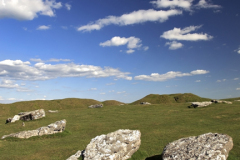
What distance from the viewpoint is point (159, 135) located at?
2441 centimetres

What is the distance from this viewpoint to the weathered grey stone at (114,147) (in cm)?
1382

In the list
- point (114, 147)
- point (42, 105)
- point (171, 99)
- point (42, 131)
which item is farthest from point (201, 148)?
point (171, 99)

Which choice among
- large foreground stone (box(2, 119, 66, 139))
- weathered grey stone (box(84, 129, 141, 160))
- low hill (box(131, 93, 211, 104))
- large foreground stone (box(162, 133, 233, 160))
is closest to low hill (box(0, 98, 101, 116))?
low hill (box(131, 93, 211, 104))

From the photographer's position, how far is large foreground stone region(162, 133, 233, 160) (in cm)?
1106

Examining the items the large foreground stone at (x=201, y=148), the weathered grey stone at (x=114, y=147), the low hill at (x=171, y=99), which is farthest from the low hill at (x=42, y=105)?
the large foreground stone at (x=201, y=148)

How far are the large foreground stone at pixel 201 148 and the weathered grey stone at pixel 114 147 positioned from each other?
331 cm

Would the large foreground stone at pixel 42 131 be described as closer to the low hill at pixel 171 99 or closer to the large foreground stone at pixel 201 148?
the large foreground stone at pixel 201 148

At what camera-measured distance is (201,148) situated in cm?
1175

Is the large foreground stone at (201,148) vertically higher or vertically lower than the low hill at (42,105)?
lower

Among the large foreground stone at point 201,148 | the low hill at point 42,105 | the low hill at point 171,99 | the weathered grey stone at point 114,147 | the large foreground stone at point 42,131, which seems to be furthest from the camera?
A: the low hill at point 171,99

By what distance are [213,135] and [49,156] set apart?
15378mm

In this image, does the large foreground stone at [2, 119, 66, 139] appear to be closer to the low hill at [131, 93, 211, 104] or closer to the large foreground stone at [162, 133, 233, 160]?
the large foreground stone at [162, 133, 233, 160]

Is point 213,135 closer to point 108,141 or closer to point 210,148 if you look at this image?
point 210,148

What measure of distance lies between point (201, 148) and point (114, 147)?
655 cm
